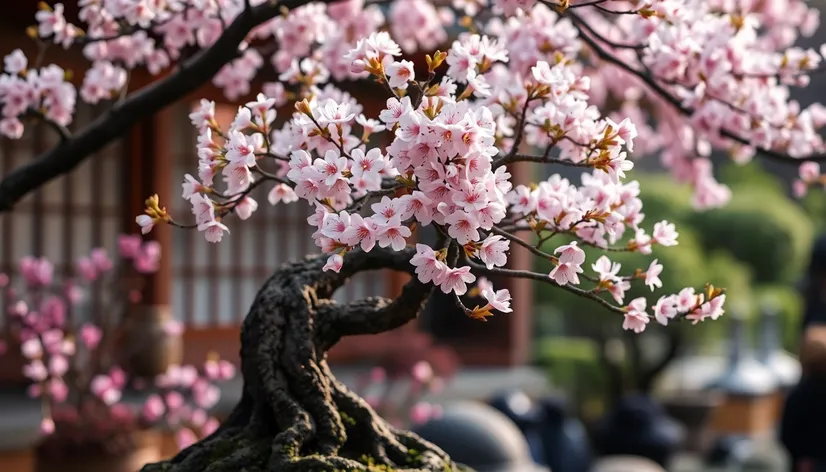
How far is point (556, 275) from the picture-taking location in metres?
2.02

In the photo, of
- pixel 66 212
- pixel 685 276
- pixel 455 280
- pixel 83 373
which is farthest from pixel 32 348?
pixel 685 276

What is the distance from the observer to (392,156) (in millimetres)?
1796

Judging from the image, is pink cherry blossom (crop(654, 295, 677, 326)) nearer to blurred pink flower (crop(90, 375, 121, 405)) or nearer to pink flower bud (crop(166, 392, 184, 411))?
→ blurred pink flower (crop(90, 375, 121, 405))

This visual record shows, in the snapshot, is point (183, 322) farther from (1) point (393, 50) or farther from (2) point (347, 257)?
(1) point (393, 50)

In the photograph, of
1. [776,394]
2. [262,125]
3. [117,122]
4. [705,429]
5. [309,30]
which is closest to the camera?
[262,125]

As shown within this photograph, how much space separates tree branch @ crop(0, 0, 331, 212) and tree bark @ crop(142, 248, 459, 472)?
0.72 m

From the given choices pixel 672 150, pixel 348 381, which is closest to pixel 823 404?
pixel 672 150

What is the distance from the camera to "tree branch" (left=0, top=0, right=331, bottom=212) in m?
2.98

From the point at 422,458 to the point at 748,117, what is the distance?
189 cm

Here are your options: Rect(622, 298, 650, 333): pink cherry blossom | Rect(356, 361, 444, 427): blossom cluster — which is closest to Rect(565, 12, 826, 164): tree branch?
Rect(622, 298, 650, 333): pink cherry blossom

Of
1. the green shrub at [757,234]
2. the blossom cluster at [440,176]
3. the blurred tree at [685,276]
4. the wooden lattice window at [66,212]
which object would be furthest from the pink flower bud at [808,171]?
the green shrub at [757,234]

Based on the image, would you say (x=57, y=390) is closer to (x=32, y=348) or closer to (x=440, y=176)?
(x=32, y=348)

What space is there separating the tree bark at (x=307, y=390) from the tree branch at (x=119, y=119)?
28.5 inches

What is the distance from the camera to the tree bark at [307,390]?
2.35 m
